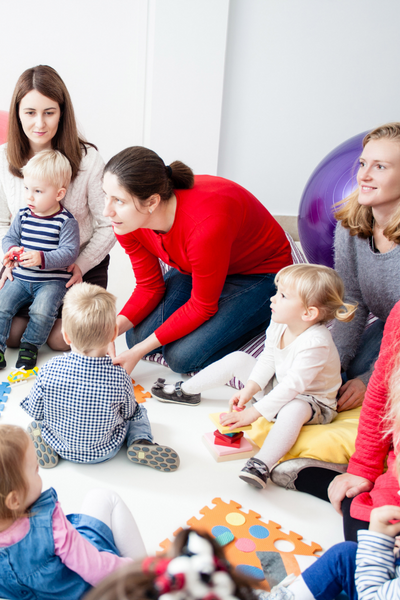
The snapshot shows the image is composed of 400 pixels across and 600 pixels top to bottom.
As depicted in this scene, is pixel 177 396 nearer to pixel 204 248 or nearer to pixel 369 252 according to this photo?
pixel 204 248

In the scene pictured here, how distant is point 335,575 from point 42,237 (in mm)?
1718

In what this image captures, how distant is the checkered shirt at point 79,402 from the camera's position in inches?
56.3

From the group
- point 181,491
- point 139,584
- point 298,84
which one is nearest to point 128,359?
point 181,491

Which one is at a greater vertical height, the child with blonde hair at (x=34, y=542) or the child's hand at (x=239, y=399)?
the child with blonde hair at (x=34, y=542)

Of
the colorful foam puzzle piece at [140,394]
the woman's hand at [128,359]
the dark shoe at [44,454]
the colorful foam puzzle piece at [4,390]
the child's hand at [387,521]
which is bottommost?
the colorful foam puzzle piece at [140,394]

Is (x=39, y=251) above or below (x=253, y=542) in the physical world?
above

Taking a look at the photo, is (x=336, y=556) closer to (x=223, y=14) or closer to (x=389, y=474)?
(x=389, y=474)

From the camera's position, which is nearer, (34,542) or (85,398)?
(34,542)

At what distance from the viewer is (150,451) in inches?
60.6

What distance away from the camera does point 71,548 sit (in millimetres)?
883

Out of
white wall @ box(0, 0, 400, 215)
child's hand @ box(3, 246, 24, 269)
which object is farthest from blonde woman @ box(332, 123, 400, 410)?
white wall @ box(0, 0, 400, 215)

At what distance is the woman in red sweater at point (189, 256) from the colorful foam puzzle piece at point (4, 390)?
0.41 m

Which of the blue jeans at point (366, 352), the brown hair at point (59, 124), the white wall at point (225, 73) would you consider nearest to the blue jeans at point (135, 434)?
the blue jeans at point (366, 352)

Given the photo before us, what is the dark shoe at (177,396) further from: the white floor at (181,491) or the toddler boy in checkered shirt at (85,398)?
the toddler boy in checkered shirt at (85,398)
